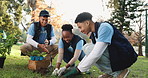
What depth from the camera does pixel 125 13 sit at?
48.9 ft

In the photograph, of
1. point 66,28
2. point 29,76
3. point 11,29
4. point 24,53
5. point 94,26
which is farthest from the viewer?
point 11,29

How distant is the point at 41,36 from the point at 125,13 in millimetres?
12432

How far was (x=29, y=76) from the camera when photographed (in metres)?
2.59

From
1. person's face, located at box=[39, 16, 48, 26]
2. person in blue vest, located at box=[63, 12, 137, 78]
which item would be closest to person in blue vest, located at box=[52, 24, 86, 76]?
person's face, located at box=[39, 16, 48, 26]

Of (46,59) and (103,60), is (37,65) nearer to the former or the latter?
(46,59)

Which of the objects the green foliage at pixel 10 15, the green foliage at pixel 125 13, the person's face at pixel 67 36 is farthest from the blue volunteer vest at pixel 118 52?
the green foliage at pixel 10 15

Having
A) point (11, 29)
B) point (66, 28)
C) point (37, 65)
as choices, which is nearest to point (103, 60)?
point (66, 28)

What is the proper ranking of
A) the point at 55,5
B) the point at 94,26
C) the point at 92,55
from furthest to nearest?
the point at 55,5, the point at 94,26, the point at 92,55

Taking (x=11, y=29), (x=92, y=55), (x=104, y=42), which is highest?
(x=104, y=42)

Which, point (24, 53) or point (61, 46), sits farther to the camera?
point (24, 53)

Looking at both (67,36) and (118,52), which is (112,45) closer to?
(118,52)

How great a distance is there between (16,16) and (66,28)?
58.3 ft

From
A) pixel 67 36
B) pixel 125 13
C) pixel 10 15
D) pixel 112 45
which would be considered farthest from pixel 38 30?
pixel 10 15

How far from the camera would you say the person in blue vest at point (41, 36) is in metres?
3.35
